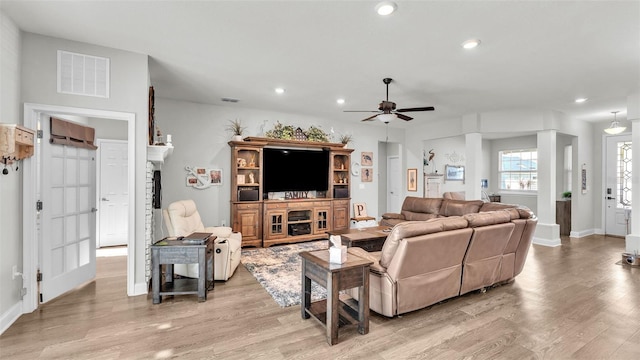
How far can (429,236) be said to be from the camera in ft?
9.02

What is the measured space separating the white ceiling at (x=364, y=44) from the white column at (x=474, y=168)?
1.45 metres

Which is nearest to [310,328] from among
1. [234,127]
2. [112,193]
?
[234,127]

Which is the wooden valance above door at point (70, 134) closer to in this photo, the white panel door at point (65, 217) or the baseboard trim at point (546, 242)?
the white panel door at point (65, 217)

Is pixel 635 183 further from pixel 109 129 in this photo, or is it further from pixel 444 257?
pixel 109 129

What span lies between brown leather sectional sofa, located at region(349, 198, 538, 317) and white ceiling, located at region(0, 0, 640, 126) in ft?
5.93

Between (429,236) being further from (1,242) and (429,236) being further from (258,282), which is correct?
(1,242)

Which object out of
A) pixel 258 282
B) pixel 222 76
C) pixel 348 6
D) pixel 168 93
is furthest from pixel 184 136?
pixel 348 6

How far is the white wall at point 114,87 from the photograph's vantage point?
301 cm

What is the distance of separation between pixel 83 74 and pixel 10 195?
4.43 ft

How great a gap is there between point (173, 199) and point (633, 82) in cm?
741

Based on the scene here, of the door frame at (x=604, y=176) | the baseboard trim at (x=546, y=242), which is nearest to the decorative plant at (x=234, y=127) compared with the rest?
the baseboard trim at (x=546, y=242)

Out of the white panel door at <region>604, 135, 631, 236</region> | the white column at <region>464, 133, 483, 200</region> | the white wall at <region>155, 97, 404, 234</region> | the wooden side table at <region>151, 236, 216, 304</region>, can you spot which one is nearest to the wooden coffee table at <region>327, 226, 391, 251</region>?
the wooden side table at <region>151, 236, 216, 304</region>

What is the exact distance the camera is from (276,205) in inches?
234

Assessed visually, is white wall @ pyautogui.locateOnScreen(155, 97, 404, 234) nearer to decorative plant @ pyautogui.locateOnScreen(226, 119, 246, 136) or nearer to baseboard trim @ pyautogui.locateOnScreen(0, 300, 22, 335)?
decorative plant @ pyautogui.locateOnScreen(226, 119, 246, 136)
